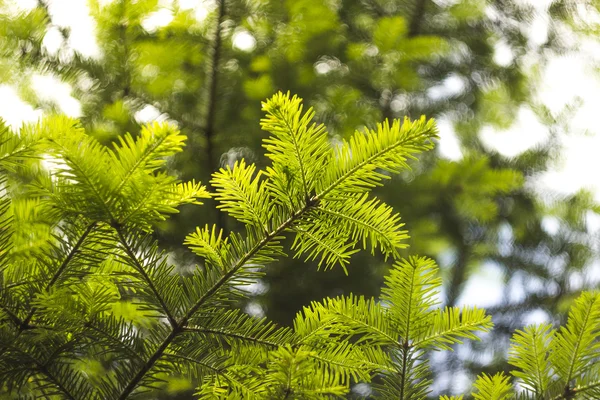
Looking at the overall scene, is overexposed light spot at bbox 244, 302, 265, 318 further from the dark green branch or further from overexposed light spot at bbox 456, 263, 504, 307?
the dark green branch

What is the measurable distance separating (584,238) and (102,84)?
220 cm

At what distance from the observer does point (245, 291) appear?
28.5 inches

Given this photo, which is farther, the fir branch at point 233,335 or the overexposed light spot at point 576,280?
the overexposed light spot at point 576,280

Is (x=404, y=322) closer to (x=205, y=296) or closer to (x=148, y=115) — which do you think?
(x=205, y=296)

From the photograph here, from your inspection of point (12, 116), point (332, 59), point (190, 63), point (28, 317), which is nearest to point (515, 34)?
point (332, 59)

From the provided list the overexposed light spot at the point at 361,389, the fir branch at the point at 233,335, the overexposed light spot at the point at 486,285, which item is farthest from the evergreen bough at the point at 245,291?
the overexposed light spot at the point at 486,285

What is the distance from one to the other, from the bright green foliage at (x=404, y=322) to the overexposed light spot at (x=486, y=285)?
1528 mm

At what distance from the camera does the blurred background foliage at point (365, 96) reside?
65.0 inches

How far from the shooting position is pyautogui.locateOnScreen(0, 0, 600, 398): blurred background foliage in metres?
1.65

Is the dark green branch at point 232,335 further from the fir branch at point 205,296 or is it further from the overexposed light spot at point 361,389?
the overexposed light spot at point 361,389

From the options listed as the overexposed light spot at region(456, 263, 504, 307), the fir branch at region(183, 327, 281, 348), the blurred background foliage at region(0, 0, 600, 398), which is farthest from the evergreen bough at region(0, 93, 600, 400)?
the overexposed light spot at region(456, 263, 504, 307)

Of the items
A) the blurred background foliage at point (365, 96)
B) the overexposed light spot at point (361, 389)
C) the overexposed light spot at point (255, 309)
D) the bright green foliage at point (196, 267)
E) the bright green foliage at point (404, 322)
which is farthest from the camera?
the overexposed light spot at point (255, 309)

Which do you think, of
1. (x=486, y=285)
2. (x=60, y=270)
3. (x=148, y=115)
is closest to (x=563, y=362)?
(x=60, y=270)

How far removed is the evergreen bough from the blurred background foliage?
0.82m
